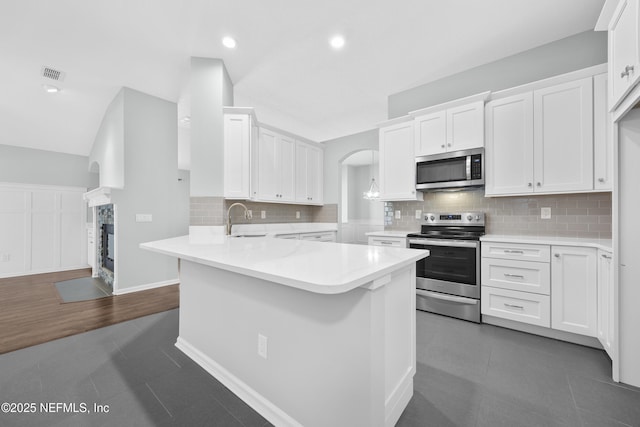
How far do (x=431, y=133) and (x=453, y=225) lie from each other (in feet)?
3.91

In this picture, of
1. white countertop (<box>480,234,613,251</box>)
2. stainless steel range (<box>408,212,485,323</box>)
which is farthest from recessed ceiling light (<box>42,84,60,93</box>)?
white countertop (<box>480,234,613,251</box>)

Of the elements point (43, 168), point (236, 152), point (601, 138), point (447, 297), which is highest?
point (43, 168)

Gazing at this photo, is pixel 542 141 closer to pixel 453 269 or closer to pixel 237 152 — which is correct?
pixel 453 269

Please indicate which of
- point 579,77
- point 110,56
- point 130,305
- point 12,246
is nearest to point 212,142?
point 110,56

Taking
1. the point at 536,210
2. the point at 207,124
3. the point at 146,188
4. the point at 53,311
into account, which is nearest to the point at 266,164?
the point at 207,124

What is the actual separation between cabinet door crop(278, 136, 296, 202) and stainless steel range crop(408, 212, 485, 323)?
2.20m

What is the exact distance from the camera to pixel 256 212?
430 centimetres

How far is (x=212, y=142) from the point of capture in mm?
3070

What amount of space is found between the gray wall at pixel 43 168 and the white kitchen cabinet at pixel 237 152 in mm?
4668

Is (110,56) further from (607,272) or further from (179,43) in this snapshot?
(607,272)

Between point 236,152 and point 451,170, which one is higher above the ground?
point 236,152

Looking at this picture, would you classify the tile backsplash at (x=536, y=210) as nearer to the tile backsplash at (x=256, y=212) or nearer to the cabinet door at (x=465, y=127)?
the cabinet door at (x=465, y=127)

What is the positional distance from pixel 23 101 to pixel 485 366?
6729mm

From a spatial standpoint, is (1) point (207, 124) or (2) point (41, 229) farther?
(2) point (41, 229)
